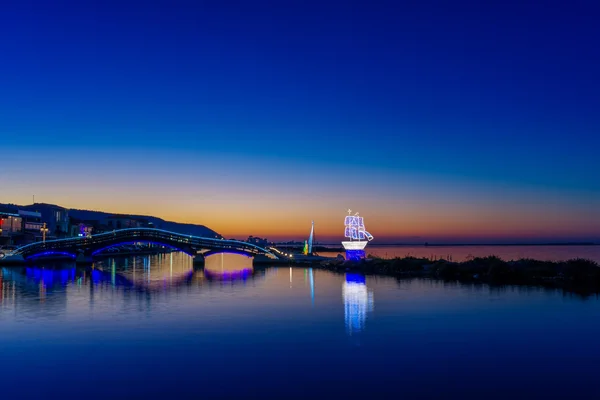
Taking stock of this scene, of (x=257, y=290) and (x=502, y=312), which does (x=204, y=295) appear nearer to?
(x=257, y=290)

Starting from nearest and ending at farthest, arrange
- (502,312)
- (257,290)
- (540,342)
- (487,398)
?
(487,398), (540,342), (502,312), (257,290)

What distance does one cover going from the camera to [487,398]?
47.8 feet

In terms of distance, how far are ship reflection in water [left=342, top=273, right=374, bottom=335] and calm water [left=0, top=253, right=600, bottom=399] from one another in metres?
0.12

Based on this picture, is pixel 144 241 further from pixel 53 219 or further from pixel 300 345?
pixel 300 345

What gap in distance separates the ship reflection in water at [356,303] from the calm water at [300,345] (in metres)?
0.12

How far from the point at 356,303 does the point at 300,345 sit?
1385cm

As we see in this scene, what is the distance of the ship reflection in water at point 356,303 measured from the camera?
86.8ft

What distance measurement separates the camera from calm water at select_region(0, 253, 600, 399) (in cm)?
1576

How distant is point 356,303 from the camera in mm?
34812

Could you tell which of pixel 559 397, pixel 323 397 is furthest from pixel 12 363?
pixel 559 397

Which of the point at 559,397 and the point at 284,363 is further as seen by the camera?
the point at 284,363

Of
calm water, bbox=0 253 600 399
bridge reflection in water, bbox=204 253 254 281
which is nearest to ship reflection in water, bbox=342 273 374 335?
calm water, bbox=0 253 600 399

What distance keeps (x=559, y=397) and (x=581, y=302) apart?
22186 mm

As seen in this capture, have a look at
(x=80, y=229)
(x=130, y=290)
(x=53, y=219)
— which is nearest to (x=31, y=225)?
(x=53, y=219)
